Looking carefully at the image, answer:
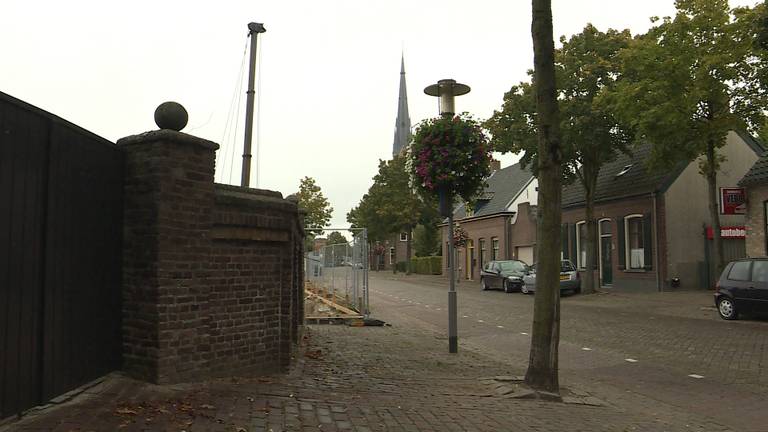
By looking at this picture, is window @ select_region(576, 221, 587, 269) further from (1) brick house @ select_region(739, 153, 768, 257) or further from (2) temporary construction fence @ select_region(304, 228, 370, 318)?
(2) temporary construction fence @ select_region(304, 228, 370, 318)

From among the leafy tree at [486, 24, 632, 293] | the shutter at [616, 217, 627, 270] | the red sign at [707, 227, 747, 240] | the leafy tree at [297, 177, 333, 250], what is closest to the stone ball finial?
the leafy tree at [486, 24, 632, 293]

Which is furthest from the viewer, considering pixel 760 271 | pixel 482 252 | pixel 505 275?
pixel 482 252

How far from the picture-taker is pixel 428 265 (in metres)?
52.6

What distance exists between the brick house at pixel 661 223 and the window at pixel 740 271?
8.39 meters

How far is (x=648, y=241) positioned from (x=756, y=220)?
16.9 ft

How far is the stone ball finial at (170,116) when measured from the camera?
216 inches

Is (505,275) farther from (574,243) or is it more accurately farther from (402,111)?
(402,111)

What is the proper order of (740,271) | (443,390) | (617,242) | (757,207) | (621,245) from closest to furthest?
(443,390) < (740,271) < (757,207) < (621,245) < (617,242)

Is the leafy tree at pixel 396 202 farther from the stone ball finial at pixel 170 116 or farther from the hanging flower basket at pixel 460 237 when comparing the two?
the stone ball finial at pixel 170 116

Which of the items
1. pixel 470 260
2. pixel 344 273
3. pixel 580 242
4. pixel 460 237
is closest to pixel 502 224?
pixel 460 237

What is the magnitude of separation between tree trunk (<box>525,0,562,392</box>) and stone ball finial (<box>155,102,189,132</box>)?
4.02 m

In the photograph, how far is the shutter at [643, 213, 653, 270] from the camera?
24641 mm

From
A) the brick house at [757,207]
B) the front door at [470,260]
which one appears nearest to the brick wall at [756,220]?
the brick house at [757,207]

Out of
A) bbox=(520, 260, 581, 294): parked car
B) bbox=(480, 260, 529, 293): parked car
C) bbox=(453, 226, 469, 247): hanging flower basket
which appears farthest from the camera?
bbox=(453, 226, 469, 247): hanging flower basket
